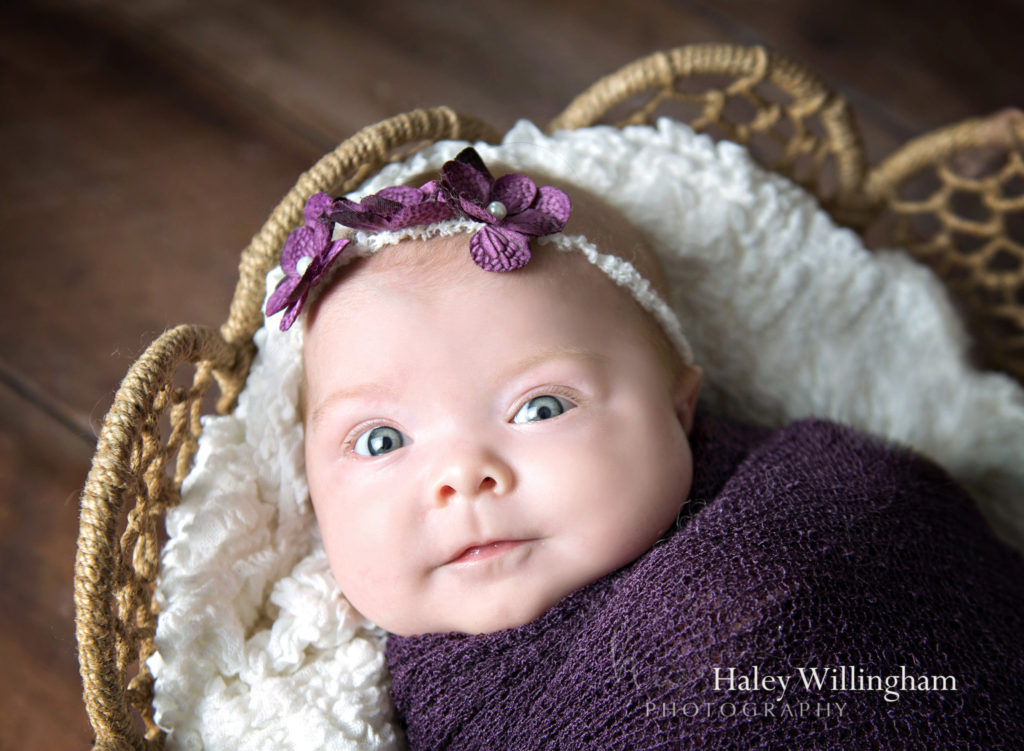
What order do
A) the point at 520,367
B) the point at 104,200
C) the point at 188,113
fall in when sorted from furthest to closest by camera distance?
1. the point at 188,113
2. the point at 104,200
3. the point at 520,367

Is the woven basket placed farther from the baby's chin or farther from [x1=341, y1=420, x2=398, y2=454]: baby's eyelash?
the baby's chin

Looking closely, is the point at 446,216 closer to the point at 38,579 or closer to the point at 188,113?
the point at 38,579

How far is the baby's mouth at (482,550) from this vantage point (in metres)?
0.96

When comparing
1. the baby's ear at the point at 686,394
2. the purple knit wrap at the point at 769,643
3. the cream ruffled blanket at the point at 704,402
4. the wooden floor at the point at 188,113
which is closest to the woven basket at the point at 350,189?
the cream ruffled blanket at the point at 704,402

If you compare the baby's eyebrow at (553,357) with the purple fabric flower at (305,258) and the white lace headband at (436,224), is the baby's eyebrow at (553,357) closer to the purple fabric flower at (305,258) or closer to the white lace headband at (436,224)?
the white lace headband at (436,224)

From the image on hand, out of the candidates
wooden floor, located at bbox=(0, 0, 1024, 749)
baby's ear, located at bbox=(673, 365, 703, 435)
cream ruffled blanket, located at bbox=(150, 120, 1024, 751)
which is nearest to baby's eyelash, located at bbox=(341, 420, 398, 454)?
cream ruffled blanket, located at bbox=(150, 120, 1024, 751)

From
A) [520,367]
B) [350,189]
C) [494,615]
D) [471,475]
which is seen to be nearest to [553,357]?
[520,367]

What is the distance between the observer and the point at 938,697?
3.04 ft

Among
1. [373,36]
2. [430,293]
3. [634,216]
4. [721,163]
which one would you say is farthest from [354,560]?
[373,36]

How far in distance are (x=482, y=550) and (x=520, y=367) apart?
199 millimetres

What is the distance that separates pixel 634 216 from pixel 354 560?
2.03 feet

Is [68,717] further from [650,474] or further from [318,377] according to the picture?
[650,474]

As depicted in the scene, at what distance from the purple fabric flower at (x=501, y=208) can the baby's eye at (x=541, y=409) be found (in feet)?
0.49

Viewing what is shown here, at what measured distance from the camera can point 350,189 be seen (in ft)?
3.94
